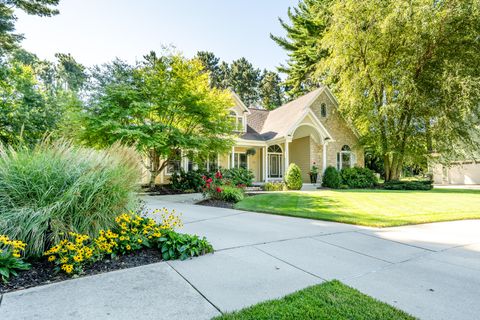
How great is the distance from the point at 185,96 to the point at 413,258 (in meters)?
9.71

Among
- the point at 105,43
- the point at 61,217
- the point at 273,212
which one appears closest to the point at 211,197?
the point at 273,212

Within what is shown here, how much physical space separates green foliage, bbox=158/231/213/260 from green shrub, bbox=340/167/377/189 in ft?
47.9

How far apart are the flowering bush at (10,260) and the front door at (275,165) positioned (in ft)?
53.3

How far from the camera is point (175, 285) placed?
2.62 m

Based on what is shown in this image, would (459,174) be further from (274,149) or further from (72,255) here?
(72,255)

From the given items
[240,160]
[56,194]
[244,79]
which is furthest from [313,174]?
[244,79]

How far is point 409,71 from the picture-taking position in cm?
Result: 1525

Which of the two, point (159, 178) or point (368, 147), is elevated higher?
point (368, 147)

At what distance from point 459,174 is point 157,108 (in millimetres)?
26718

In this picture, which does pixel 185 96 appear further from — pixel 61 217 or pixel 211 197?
pixel 61 217

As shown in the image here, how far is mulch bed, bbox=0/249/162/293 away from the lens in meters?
2.60

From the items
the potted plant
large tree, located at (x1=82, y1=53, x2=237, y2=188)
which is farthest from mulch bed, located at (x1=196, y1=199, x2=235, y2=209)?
the potted plant

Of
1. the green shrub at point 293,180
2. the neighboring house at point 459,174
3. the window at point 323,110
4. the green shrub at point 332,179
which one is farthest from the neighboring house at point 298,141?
the neighboring house at point 459,174

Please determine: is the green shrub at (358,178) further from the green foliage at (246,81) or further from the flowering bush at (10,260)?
the green foliage at (246,81)
